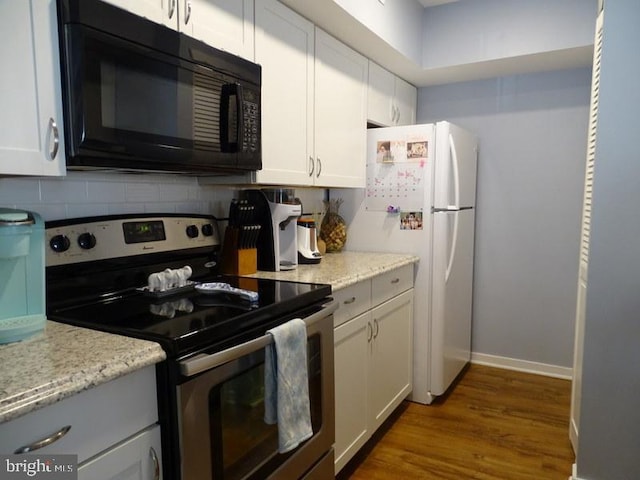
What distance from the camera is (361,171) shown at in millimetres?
2611

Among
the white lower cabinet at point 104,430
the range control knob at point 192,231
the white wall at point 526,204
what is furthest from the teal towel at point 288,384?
the white wall at point 526,204

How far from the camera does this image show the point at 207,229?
1.87 metres

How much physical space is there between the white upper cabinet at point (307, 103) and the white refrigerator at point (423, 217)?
19 cm

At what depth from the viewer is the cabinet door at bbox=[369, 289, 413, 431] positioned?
221 centimetres

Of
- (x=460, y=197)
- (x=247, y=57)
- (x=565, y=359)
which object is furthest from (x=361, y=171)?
(x=565, y=359)

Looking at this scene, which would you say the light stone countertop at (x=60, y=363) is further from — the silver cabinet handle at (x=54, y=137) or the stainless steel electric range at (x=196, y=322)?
the silver cabinet handle at (x=54, y=137)

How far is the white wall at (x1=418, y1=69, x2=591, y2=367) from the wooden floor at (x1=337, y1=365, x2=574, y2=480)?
0.40 metres

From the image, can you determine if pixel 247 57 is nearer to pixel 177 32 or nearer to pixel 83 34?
pixel 177 32

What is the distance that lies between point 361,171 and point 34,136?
5.94ft

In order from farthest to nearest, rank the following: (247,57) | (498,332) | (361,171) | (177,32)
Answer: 1. (498,332)
2. (361,171)
3. (247,57)
4. (177,32)

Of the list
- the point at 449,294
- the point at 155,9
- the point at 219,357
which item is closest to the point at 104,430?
the point at 219,357

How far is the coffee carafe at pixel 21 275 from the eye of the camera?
100 centimetres

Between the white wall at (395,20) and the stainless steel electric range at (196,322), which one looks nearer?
the stainless steel electric range at (196,322)

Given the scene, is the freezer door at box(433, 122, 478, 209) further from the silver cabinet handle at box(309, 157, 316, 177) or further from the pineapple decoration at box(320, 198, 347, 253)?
the silver cabinet handle at box(309, 157, 316, 177)
